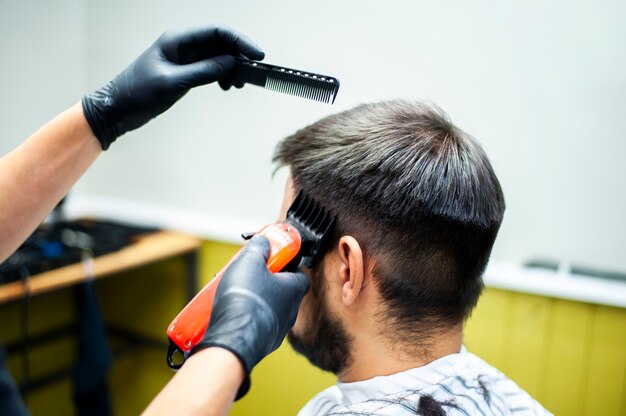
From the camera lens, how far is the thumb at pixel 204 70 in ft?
3.72

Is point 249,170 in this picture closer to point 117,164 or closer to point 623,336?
point 117,164

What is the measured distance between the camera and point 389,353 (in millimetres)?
1060

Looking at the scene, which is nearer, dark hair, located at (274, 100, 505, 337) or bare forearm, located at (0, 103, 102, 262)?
dark hair, located at (274, 100, 505, 337)

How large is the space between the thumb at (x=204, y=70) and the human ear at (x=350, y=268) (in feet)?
1.41

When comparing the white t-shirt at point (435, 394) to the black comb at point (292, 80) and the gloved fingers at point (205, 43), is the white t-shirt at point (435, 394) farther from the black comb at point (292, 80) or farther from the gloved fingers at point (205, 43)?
the gloved fingers at point (205, 43)

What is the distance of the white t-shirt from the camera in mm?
941

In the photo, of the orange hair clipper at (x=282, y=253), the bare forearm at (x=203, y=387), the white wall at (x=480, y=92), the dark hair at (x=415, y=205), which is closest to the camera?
the bare forearm at (x=203, y=387)

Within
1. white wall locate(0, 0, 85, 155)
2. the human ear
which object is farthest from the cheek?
white wall locate(0, 0, 85, 155)

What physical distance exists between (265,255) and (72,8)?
7.31 feet

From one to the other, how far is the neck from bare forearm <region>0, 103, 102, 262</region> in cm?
70

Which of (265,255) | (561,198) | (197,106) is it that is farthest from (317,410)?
(197,106)

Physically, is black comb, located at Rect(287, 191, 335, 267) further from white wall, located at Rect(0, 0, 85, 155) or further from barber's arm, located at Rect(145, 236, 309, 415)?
white wall, located at Rect(0, 0, 85, 155)

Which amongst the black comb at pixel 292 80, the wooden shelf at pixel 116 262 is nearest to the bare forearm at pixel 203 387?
the black comb at pixel 292 80

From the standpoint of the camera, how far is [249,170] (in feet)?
7.93
